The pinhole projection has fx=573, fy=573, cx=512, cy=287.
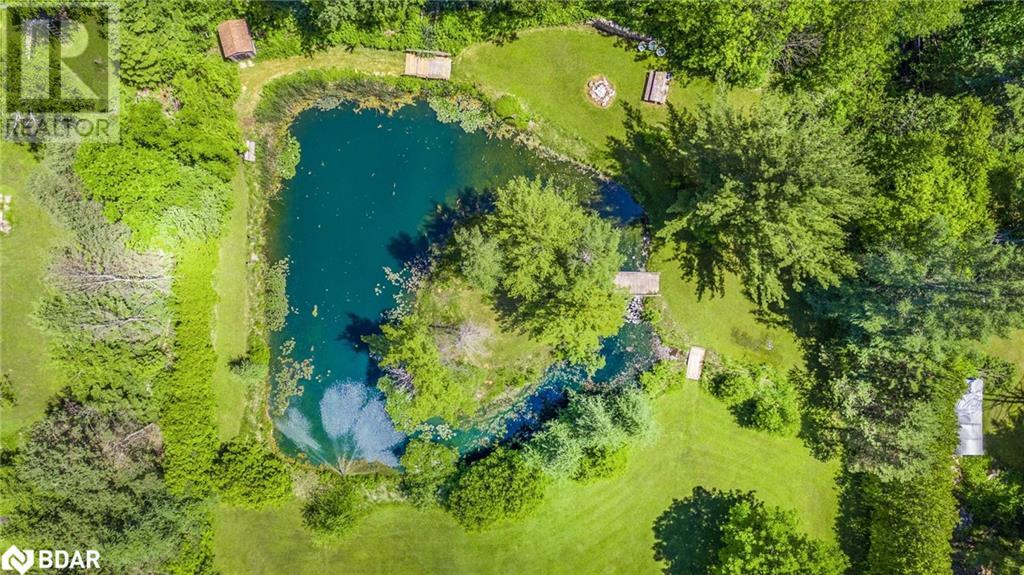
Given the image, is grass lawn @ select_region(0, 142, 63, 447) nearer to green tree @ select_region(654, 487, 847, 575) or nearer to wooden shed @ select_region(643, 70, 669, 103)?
wooden shed @ select_region(643, 70, 669, 103)

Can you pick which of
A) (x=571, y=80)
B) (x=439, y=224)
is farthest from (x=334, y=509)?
(x=571, y=80)

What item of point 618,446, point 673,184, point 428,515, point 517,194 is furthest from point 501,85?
point 428,515

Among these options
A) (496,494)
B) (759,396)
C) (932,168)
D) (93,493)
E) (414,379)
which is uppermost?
(932,168)

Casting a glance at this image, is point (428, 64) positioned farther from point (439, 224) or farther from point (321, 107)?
point (439, 224)

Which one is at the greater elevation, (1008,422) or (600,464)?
(1008,422)

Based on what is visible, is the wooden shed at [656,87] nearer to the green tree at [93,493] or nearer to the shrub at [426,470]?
the shrub at [426,470]
